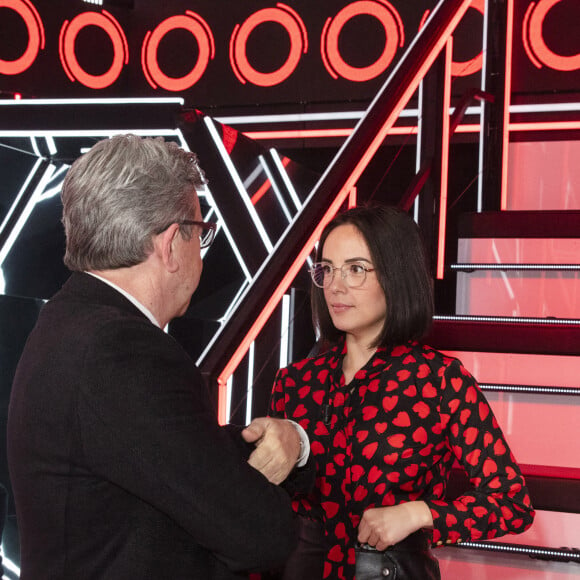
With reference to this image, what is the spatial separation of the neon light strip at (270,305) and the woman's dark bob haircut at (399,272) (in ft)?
1.50

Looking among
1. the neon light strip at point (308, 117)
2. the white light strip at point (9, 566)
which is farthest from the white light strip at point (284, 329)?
the neon light strip at point (308, 117)

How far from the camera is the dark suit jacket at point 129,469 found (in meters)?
1.22

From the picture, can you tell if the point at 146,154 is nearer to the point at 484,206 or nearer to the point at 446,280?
the point at 446,280

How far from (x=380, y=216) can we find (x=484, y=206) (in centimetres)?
222

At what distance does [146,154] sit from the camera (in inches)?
55.3

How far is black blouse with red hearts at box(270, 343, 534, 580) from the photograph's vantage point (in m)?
1.82

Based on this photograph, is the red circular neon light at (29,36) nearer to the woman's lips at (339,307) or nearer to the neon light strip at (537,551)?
the woman's lips at (339,307)

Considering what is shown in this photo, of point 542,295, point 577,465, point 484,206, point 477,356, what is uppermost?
point 484,206

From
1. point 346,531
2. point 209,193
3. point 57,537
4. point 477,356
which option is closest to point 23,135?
point 209,193

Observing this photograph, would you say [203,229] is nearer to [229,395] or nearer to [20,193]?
[229,395]

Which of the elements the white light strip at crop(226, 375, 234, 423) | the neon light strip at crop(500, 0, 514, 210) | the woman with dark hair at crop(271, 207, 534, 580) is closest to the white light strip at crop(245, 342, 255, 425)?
the white light strip at crop(226, 375, 234, 423)

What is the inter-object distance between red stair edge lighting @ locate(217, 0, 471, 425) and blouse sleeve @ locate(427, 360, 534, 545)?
2.14 ft

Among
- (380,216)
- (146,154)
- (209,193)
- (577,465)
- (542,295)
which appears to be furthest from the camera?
(209,193)

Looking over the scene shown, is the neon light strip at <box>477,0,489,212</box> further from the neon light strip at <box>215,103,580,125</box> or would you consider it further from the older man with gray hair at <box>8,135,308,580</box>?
the older man with gray hair at <box>8,135,308,580</box>
